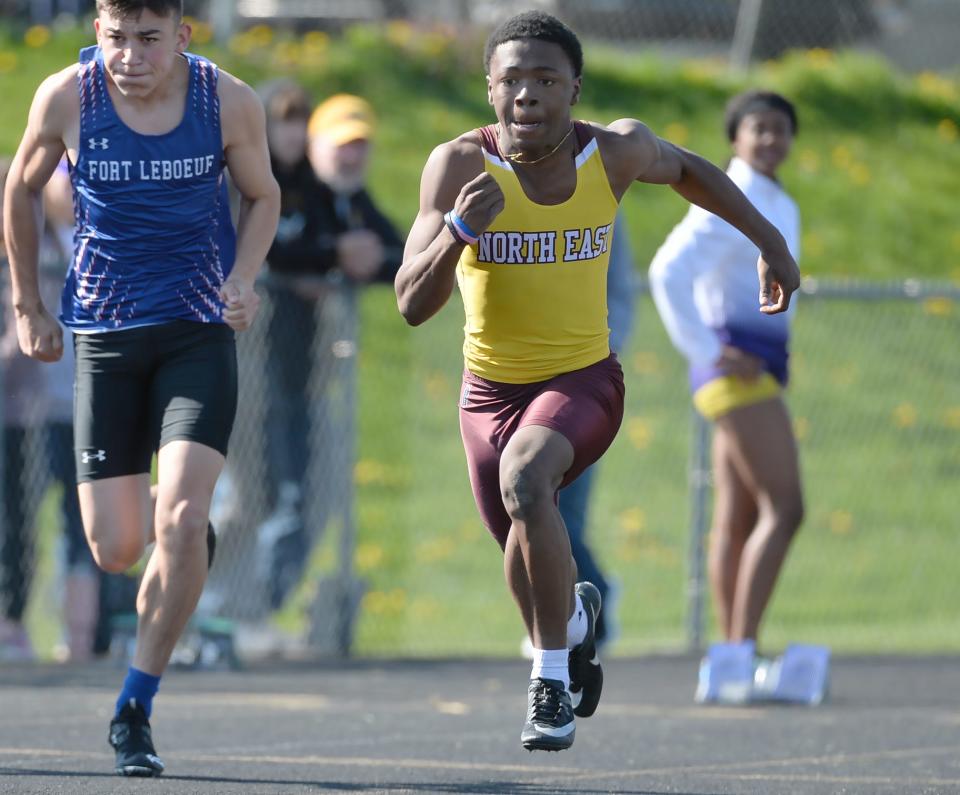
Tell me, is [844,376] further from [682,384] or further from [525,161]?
[525,161]

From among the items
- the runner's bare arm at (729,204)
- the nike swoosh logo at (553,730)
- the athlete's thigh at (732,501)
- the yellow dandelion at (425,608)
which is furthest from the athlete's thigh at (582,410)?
the yellow dandelion at (425,608)

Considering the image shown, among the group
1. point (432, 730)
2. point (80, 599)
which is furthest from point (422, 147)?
point (432, 730)

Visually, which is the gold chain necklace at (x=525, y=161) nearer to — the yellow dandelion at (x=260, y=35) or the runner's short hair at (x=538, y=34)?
the runner's short hair at (x=538, y=34)

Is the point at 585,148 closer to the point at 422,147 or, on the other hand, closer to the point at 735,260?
the point at 735,260

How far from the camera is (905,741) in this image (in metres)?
7.24

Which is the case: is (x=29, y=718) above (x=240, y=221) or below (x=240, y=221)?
below

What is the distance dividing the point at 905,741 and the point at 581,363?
7.55 ft

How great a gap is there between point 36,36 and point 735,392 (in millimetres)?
10479

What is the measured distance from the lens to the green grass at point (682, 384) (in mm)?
11883

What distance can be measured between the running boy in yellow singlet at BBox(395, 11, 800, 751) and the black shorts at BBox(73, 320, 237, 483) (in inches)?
30.1

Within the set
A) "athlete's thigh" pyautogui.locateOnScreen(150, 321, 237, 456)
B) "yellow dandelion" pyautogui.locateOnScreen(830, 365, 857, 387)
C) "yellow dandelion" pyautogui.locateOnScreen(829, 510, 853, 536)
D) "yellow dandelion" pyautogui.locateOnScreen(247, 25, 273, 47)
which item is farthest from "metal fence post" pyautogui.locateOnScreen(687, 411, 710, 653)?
"yellow dandelion" pyautogui.locateOnScreen(247, 25, 273, 47)

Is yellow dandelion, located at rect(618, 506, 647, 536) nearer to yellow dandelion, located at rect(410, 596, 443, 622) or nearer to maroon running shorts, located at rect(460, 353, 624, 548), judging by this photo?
yellow dandelion, located at rect(410, 596, 443, 622)

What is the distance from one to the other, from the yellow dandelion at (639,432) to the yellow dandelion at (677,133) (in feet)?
12.4

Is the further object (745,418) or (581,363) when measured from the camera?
(745,418)
